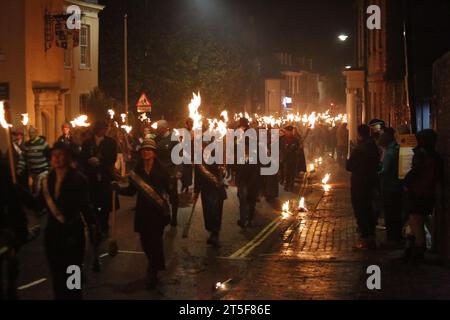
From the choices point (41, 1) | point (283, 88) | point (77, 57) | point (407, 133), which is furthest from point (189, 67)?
point (283, 88)

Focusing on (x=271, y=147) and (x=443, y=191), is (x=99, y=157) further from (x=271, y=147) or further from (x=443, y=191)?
(x=271, y=147)

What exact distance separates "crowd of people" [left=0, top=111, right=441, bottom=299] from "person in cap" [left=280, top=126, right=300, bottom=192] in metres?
2.49

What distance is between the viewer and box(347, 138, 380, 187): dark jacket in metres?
13.0

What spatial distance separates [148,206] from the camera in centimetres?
1030

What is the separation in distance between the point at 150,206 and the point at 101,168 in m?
4.00

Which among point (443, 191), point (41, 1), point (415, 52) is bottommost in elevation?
point (443, 191)

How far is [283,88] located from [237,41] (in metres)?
41.7

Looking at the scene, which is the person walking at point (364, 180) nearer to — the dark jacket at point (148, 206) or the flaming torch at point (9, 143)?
the dark jacket at point (148, 206)

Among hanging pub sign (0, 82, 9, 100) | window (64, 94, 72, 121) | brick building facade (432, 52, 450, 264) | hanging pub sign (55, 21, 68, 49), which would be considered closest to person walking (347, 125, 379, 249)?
brick building facade (432, 52, 450, 264)

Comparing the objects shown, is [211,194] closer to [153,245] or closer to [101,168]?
[101,168]

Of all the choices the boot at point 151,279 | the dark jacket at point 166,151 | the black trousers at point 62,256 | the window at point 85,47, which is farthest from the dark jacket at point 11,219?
the window at point 85,47

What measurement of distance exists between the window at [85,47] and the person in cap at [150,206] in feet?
85.6

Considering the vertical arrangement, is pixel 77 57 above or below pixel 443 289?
above

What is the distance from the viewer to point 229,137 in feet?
56.4
